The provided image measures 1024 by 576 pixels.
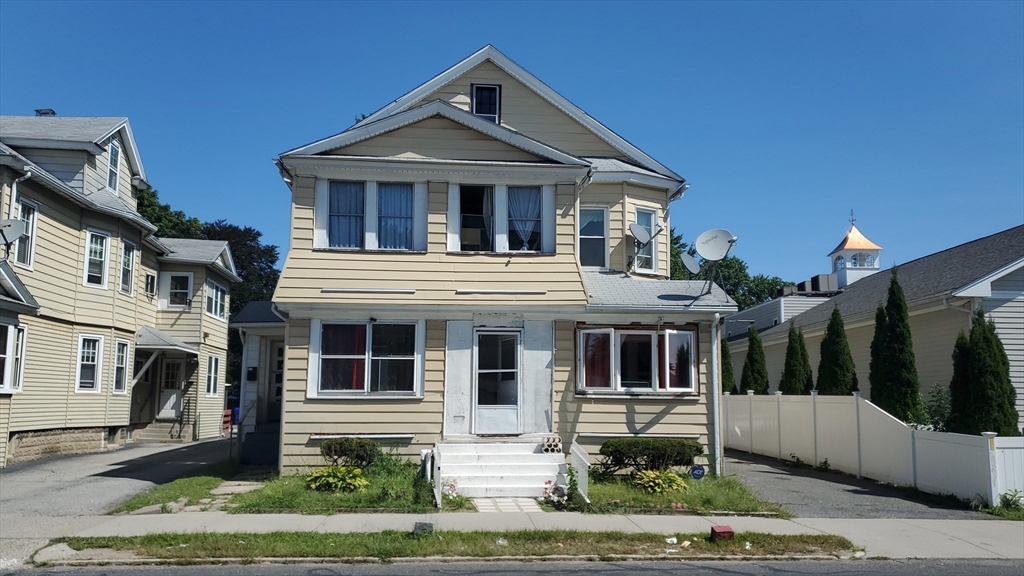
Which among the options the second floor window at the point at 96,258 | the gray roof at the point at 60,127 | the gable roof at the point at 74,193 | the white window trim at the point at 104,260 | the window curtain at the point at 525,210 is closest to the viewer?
the window curtain at the point at 525,210

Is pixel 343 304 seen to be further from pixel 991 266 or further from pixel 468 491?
pixel 991 266

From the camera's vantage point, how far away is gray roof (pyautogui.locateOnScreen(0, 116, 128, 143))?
2192 centimetres

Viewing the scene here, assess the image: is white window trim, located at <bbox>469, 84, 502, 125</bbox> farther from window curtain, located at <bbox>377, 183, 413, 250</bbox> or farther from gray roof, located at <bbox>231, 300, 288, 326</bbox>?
gray roof, located at <bbox>231, 300, 288, 326</bbox>

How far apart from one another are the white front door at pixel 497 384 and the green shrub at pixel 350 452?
2.12m

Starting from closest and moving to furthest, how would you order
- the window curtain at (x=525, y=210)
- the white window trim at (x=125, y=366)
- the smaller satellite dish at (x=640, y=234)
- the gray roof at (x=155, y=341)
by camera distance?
the window curtain at (x=525, y=210), the smaller satellite dish at (x=640, y=234), the white window trim at (x=125, y=366), the gray roof at (x=155, y=341)

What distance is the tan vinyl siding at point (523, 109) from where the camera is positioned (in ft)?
62.9

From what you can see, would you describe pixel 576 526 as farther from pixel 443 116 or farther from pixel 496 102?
pixel 496 102

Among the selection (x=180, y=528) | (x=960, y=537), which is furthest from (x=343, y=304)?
(x=960, y=537)

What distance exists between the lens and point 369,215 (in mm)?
15602

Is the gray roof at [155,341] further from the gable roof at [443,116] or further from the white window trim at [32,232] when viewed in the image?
the gable roof at [443,116]

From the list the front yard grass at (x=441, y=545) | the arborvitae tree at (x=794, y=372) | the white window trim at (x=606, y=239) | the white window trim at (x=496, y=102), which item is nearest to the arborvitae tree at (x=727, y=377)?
the arborvitae tree at (x=794, y=372)

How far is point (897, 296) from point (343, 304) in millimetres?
12124

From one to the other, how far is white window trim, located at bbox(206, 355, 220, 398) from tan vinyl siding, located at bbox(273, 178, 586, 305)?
53.7 ft

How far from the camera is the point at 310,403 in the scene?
49.0ft
